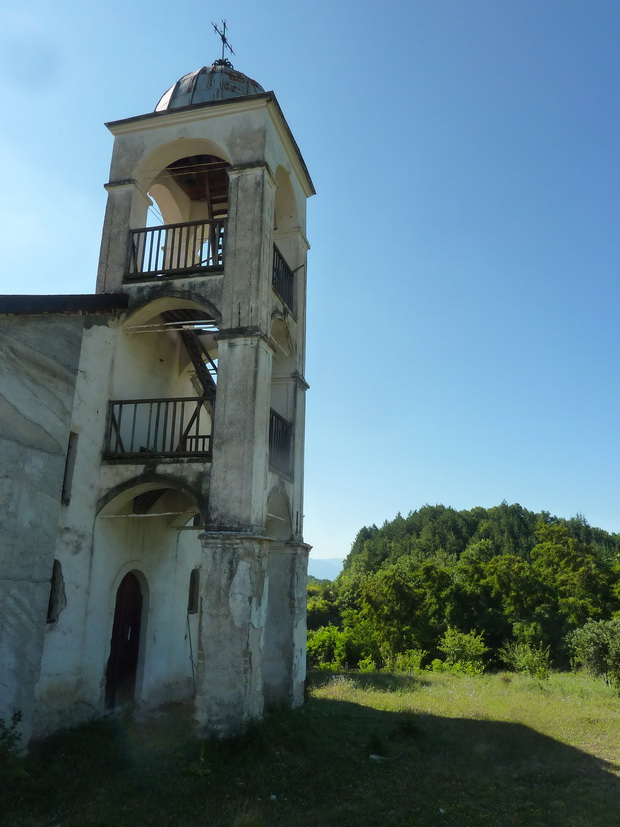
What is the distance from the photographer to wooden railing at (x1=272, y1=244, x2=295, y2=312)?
13477mm

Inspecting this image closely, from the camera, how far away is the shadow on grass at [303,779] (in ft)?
23.7

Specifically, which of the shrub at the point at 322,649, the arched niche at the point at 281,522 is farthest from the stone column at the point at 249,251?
the shrub at the point at 322,649

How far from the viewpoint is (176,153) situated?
13.5 metres

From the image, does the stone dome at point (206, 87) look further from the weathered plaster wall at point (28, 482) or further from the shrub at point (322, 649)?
the shrub at point (322, 649)

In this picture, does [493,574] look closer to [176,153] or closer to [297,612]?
[297,612]

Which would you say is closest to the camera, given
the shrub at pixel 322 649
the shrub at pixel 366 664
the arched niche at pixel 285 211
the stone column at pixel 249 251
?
the stone column at pixel 249 251

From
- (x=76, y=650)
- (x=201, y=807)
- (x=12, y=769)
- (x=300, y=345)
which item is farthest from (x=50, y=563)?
(x=300, y=345)

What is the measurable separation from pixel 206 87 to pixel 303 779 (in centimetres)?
1435

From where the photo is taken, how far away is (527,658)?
85.0ft

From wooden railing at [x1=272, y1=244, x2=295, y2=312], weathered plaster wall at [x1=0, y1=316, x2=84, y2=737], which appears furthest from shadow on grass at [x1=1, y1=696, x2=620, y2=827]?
wooden railing at [x1=272, y1=244, x2=295, y2=312]

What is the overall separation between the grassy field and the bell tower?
1.02 meters

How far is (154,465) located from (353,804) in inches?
245

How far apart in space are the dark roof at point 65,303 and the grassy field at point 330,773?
641cm

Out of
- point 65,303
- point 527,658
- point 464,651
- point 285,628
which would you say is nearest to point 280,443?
point 285,628
